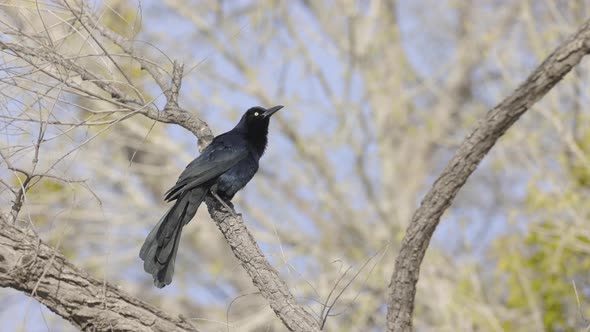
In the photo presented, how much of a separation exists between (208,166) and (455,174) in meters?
1.48

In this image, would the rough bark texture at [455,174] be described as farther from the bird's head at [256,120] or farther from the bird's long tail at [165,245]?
the bird's head at [256,120]

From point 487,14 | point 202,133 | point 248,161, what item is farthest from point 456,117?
point 202,133

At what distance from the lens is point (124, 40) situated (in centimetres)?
439

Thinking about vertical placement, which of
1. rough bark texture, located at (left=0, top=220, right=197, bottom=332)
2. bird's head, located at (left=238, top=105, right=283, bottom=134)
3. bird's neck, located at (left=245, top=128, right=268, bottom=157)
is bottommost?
rough bark texture, located at (left=0, top=220, right=197, bottom=332)

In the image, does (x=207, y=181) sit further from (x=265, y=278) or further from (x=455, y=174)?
(x=455, y=174)

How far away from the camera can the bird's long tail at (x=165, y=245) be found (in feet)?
13.9

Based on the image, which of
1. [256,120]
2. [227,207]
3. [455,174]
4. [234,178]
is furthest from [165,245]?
[256,120]

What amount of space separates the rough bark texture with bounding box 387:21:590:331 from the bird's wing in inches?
51.6

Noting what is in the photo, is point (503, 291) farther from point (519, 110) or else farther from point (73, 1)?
point (73, 1)

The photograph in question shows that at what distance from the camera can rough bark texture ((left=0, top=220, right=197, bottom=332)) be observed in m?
3.52

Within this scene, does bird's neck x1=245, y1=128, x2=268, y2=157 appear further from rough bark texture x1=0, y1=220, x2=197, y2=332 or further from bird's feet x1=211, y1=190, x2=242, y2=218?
rough bark texture x1=0, y1=220, x2=197, y2=332

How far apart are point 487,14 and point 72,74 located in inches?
337

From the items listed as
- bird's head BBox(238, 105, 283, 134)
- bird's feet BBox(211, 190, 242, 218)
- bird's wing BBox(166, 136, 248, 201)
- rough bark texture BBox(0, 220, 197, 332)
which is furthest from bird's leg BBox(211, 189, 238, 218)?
rough bark texture BBox(0, 220, 197, 332)

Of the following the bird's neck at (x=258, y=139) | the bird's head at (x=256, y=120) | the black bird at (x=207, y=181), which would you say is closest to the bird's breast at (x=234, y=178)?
the black bird at (x=207, y=181)
